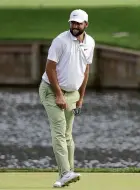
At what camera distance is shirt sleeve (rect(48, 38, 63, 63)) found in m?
6.36

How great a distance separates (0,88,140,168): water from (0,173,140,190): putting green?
225 cm

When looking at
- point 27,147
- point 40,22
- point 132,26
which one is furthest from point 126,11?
point 27,147

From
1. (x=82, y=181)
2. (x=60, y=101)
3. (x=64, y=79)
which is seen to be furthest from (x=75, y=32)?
(x=82, y=181)

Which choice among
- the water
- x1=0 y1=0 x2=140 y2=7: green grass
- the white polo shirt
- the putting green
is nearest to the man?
the white polo shirt

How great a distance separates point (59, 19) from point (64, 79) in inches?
702

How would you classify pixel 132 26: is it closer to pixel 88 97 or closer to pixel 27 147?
pixel 88 97

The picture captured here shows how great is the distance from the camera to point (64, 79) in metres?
6.52

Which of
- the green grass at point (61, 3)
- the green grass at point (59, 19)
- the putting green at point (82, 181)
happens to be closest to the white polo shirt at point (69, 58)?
the putting green at point (82, 181)

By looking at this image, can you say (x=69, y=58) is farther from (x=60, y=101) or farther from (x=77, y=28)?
(x=60, y=101)

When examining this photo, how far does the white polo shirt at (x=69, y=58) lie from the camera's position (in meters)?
6.38

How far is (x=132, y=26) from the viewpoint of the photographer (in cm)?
2361

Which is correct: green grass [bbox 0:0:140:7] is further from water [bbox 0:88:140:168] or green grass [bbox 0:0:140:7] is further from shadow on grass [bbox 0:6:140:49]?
water [bbox 0:88:140:168]

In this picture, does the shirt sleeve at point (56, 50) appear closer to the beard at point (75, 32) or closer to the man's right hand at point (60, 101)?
the beard at point (75, 32)

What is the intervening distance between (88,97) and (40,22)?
6.01 metres
